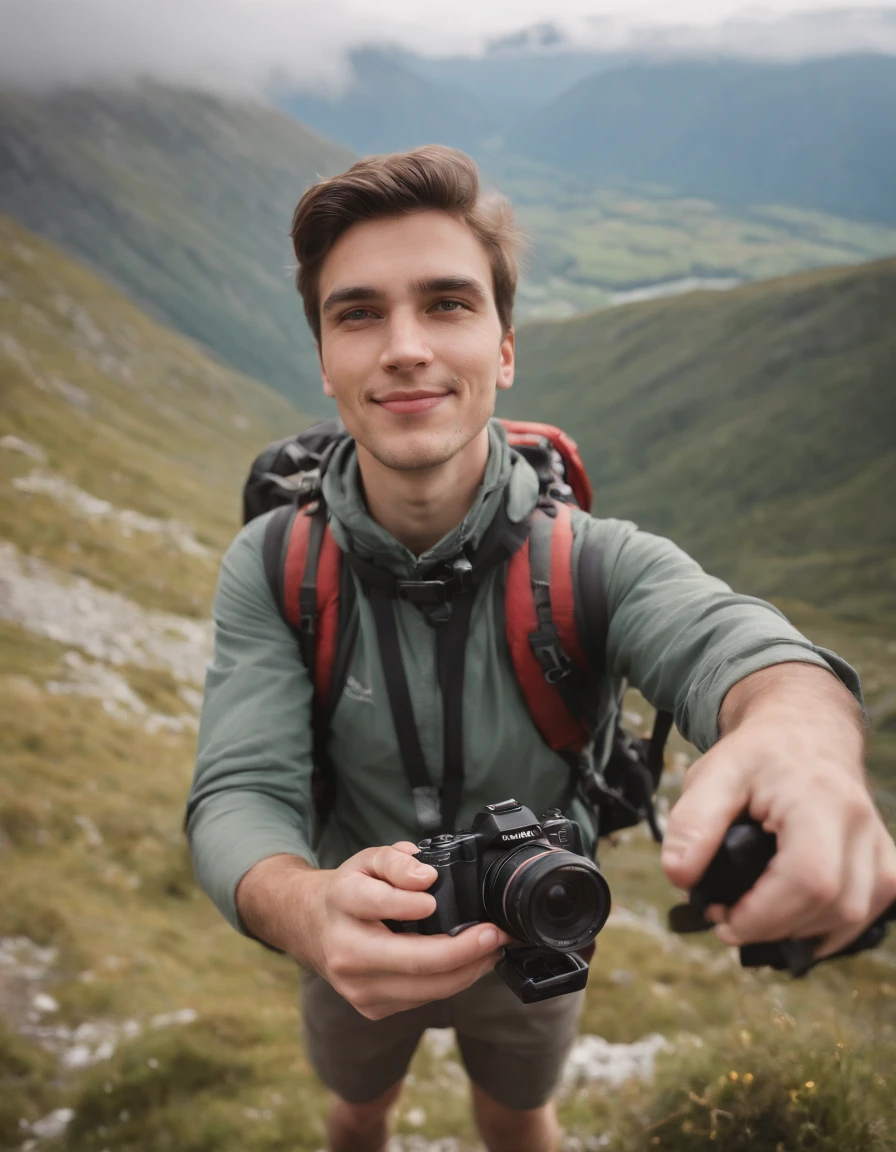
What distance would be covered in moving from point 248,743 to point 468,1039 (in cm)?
252

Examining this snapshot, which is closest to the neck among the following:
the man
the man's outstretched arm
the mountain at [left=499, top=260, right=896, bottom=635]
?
the man

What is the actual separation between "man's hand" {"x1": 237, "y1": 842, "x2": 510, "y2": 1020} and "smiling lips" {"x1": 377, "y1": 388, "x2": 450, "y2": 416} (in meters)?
Result: 2.04

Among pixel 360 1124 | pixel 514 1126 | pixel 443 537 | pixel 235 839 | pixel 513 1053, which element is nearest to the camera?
pixel 235 839

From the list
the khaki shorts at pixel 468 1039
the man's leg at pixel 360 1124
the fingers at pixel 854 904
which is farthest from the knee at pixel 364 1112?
the fingers at pixel 854 904

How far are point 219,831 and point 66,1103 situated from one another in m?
6.23

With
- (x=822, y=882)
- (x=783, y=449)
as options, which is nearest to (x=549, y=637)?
(x=822, y=882)

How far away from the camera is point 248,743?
372 cm

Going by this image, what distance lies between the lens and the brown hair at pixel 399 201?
12.9ft

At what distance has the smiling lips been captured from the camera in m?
3.91

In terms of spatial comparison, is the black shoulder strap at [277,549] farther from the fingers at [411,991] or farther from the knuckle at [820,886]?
the knuckle at [820,886]

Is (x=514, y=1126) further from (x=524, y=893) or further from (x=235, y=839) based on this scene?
(x=524, y=893)

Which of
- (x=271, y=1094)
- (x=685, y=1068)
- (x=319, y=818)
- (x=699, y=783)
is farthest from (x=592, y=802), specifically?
(x=271, y=1094)

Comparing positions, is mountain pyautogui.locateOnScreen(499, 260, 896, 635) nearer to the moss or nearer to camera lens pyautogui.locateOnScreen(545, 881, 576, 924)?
the moss

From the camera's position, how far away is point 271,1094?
8.08 metres
